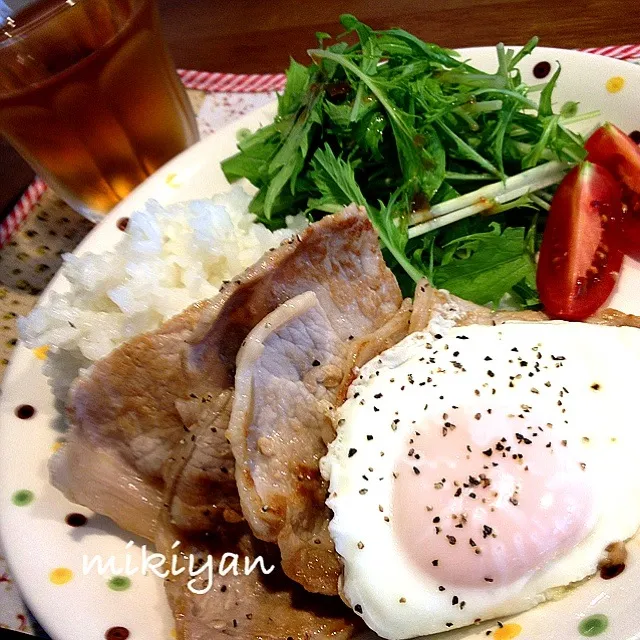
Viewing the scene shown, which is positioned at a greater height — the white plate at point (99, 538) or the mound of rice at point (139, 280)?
the mound of rice at point (139, 280)

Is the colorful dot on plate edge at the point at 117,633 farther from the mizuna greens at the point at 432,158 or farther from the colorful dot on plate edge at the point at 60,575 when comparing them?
the mizuna greens at the point at 432,158

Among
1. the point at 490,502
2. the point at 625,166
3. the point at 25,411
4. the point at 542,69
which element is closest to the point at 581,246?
the point at 625,166

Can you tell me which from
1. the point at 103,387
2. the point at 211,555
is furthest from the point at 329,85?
the point at 211,555

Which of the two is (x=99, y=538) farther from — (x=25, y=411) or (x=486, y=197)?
(x=486, y=197)

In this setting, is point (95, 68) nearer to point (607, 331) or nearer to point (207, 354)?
point (207, 354)

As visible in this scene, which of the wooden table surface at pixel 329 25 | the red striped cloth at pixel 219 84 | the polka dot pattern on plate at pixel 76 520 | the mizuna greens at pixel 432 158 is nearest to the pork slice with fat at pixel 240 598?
the polka dot pattern on plate at pixel 76 520
